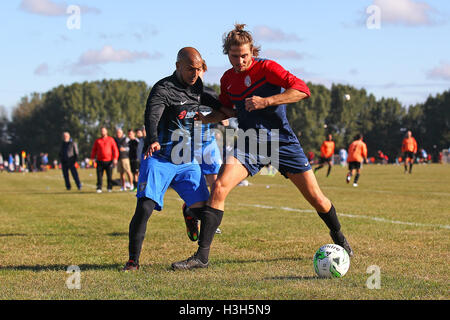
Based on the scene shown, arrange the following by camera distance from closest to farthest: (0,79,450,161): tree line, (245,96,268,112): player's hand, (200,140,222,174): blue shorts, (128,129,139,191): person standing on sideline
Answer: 1. (245,96,268,112): player's hand
2. (200,140,222,174): blue shorts
3. (128,129,139,191): person standing on sideline
4. (0,79,450,161): tree line

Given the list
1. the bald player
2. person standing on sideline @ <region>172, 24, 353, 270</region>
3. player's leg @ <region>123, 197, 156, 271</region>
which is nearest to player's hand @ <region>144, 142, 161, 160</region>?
the bald player

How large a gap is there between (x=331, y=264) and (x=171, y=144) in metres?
1.93

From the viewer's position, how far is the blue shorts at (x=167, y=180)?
225 inches

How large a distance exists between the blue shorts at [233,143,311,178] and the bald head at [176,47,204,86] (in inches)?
32.7

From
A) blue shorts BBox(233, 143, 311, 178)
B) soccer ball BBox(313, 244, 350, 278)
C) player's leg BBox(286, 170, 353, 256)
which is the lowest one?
soccer ball BBox(313, 244, 350, 278)

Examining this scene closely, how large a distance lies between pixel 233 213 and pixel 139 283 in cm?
686

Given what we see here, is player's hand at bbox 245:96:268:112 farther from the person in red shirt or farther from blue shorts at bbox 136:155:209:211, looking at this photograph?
the person in red shirt

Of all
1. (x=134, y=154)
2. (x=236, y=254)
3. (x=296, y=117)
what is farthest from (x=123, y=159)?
(x=296, y=117)

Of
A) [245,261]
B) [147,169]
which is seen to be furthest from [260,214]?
[147,169]

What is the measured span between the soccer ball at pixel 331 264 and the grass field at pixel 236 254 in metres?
0.10

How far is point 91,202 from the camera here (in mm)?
15305

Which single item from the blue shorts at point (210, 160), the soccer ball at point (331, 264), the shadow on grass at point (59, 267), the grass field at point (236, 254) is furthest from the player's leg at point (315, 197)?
the blue shorts at point (210, 160)

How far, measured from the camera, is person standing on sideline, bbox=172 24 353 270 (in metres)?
5.61

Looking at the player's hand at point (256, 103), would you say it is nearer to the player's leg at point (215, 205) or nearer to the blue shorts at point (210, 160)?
the player's leg at point (215, 205)
